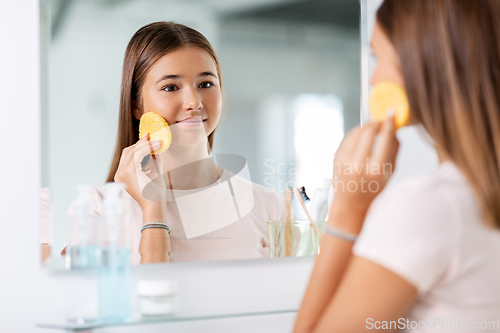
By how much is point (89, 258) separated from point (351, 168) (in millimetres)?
478

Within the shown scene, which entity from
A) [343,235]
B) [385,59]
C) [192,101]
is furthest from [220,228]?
[385,59]

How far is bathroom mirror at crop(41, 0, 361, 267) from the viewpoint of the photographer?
843 mm

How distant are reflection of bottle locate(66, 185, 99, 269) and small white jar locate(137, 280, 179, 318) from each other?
10 centimetres

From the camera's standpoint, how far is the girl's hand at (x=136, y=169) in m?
0.88

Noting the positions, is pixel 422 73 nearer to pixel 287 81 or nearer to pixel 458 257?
pixel 458 257

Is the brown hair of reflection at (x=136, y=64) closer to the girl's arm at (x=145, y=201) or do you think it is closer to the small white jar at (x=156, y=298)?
the girl's arm at (x=145, y=201)

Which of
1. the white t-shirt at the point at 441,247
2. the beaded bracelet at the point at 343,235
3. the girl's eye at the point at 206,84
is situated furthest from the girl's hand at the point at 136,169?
the white t-shirt at the point at 441,247

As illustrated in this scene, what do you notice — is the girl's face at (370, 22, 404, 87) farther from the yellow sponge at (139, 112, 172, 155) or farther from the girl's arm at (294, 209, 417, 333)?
the yellow sponge at (139, 112, 172, 155)

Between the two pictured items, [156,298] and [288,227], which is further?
[288,227]

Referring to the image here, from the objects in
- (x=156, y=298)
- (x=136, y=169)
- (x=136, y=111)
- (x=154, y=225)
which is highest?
(x=136, y=111)

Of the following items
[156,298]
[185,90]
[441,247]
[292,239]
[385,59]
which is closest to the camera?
[441,247]

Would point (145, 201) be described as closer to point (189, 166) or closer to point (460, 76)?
point (189, 166)

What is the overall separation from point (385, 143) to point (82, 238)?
525 millimetres

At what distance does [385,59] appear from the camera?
0.61m
